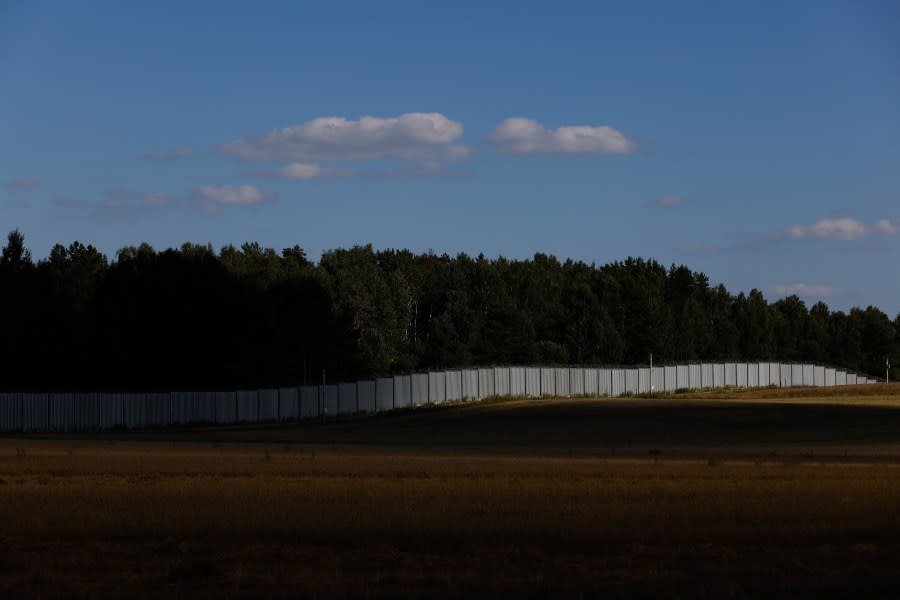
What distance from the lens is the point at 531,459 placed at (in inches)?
1844

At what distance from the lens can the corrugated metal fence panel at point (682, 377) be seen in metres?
126

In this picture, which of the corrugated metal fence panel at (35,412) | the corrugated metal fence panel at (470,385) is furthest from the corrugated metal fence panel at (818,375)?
the corrugated metal fence panel at (35,412)

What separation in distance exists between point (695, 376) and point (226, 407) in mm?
55016

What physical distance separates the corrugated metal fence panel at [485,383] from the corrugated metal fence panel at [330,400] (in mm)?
13786

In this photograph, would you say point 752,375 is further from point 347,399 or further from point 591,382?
point 347,399

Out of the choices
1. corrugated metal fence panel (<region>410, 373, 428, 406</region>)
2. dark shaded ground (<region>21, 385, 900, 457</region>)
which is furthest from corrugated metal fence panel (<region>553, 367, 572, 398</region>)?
dark shaded ground (<region>21, 385, 900, 457</region>)

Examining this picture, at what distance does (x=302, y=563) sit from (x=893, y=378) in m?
187

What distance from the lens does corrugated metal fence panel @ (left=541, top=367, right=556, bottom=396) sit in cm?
11012

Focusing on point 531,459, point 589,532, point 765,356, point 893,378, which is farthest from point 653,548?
point 893,378

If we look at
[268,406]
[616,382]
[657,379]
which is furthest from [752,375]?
[268,406]

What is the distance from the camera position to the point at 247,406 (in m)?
90.4

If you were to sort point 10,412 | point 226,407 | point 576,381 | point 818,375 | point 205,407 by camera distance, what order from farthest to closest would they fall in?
point 818,375
point 576,381
point 226,407
point 205,407
point 10,412

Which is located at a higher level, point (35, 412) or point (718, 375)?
point (718, 375)

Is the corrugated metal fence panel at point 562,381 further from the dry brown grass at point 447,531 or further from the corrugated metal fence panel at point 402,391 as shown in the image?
the dry brown grass at point 447,531
